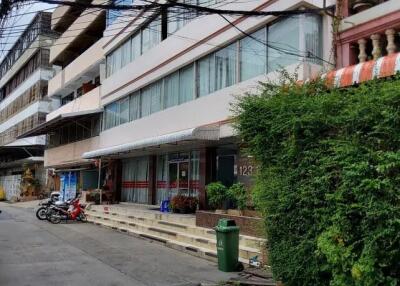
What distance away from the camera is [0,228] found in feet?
67.9

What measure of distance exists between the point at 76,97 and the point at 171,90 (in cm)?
1805

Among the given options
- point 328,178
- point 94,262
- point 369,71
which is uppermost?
point 369,71

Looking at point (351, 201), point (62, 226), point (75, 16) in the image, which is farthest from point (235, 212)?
point (75, 16)

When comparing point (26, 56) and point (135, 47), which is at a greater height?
point (26, 56)

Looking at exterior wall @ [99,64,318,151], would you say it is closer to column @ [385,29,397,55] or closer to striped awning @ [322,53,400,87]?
column @ [385,29,397,55]

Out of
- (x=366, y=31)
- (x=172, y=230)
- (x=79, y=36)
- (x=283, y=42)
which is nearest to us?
(x=366, y=31)

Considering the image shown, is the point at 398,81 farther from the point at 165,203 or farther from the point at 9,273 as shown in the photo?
the point at 165,203

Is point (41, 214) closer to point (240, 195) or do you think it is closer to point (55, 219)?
point (55, 219)

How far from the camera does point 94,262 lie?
12031 mm

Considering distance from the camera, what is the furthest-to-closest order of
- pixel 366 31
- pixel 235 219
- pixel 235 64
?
pixel 235 64 < pixel 235 219 < pixel 366 31

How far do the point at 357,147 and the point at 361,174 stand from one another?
0.39 metres

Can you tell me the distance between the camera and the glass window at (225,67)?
16984mm

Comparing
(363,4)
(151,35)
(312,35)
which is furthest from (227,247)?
(151,35)

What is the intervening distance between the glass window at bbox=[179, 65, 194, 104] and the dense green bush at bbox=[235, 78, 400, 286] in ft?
37.0
